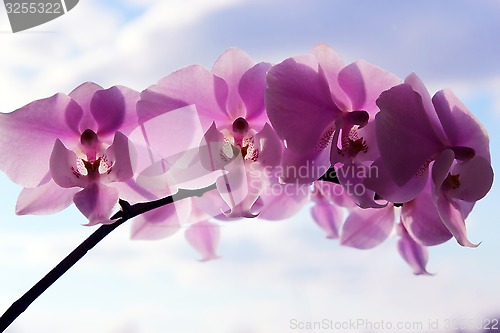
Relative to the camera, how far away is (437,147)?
1.55 ft

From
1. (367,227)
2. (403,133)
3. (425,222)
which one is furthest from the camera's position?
(367,227)

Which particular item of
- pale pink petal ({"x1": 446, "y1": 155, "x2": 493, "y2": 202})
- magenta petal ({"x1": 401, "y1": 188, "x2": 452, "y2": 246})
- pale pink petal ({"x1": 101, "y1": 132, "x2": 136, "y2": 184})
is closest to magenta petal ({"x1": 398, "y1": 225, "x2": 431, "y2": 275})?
magenta petal ({"x1": 401, "y1": 188, "x2": 452, "y2": 246})

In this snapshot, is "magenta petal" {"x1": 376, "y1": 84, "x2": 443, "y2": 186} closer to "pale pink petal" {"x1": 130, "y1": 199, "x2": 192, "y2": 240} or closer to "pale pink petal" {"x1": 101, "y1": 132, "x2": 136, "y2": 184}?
"pale pink petal" {"x1": 101, "y1": 132, "x2": 136, "y2": 184}

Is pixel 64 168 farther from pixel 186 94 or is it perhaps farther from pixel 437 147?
pixel 437 147

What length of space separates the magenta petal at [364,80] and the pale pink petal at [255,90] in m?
0.07

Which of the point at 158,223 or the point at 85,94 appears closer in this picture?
the point at 85,94

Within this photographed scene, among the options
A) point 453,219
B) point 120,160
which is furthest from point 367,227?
point 120,160

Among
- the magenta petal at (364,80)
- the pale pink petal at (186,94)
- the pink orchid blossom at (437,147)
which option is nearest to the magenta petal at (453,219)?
the pink orchid blossom at (437,147)

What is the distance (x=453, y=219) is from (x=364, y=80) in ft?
0.46

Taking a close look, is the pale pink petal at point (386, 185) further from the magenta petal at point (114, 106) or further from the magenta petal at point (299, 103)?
the magenta petal at point (114, 106)

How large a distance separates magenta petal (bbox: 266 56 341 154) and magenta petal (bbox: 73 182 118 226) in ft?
0.49

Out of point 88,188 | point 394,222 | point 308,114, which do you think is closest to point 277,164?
point 308,114

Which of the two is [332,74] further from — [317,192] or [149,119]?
[317,192]

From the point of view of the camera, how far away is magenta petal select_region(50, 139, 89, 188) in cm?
48
